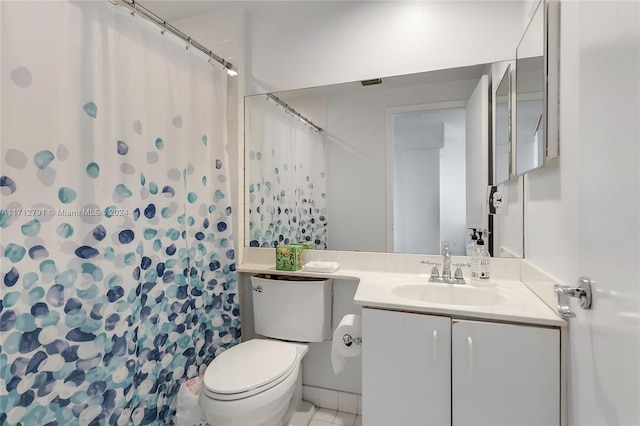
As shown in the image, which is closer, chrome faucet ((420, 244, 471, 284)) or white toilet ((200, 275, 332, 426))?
white toilet ((200, 275, 332, 426))

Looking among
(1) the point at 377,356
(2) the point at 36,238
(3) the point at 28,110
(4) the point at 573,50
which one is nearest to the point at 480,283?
(1) the point at 377,356

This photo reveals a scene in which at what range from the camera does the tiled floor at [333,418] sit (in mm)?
1678

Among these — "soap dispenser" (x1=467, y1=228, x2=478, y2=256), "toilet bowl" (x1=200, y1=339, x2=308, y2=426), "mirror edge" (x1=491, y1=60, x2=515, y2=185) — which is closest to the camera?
"toilet bowl" (x1=200, y1=339, x2=308, y2=426)

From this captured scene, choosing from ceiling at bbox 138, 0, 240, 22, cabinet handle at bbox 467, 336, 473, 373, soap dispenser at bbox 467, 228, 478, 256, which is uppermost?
ceiling at bbox 138, 0, 240, 22

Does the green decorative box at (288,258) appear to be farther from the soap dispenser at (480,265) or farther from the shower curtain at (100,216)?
the soap dispenser at (480,265)

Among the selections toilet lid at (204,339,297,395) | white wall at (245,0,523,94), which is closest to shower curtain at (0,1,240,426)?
toilet lid at (204,339,297,395)

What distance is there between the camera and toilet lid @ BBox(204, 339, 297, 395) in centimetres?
127

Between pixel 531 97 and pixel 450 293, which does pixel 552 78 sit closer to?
pixel 531 97

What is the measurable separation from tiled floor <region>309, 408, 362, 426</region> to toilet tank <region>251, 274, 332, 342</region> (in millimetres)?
450

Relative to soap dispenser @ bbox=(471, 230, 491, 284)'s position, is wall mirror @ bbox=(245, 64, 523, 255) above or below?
above

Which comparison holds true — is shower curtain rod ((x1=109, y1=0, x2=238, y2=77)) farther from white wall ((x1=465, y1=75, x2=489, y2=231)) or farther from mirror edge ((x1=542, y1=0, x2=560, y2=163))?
mirror edge ((x1=542, y1=0, x2=560, y2=163))

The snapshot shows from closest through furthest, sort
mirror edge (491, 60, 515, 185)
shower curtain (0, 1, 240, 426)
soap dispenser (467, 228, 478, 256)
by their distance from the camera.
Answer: shower curtain (0, 1, 240, 426) < mirror edge (491, 60, 515, 185) < soap dispenser (467, 228, 478, 256)

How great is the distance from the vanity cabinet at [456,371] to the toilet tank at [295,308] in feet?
1.57

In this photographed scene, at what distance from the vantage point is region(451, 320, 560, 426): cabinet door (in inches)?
39.3
